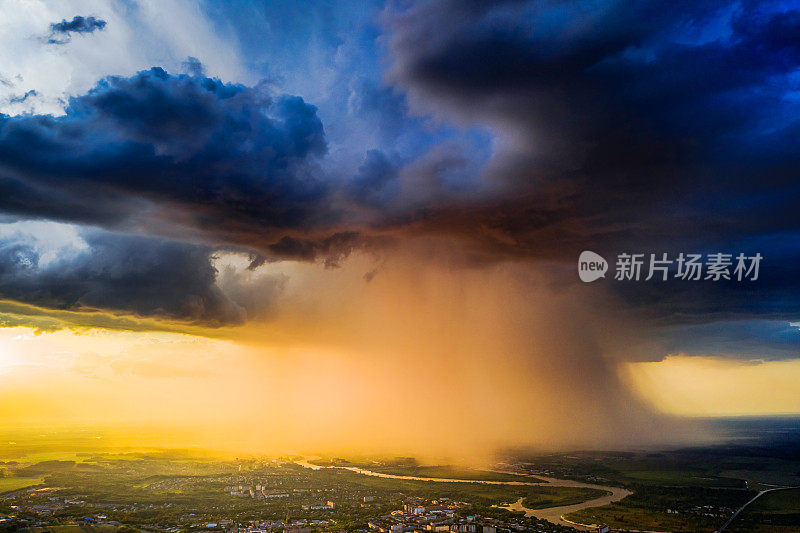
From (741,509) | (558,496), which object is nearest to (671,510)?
(741,509)

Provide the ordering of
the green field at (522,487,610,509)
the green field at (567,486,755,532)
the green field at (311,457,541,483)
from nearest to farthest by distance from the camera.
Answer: the green field at (567,486,755,532), the green field at (522,487,610,509), the green field at (311,457,541,483)

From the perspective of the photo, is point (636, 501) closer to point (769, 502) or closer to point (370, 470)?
point (769, 502)

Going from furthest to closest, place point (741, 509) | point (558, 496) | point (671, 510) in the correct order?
point (558, 496)
point (671, 510)
point (741, 509)

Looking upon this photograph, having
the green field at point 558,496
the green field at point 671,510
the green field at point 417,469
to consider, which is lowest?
the green field at point 417,469

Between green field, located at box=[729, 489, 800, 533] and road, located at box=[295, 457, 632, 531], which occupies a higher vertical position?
green field, located at box=[729, 489, 800, 533]

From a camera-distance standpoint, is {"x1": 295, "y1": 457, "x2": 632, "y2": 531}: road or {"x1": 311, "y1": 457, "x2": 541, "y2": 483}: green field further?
{"x1": 311, "y1": 457, "x2": 541, "y2": 483}: green field

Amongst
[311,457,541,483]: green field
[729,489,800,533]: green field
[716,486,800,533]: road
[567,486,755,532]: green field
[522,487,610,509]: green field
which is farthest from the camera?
[311,457,541,483]: green field

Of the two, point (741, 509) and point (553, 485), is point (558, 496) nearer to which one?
point (553, 485)

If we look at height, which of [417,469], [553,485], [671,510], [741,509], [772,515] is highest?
[772,515]

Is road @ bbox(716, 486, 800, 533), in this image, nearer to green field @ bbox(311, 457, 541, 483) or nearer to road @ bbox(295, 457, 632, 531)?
road @ bbox(295, 457, 632, 531)

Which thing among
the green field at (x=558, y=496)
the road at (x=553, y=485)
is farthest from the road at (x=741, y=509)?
the green field at (x=558, y=496)

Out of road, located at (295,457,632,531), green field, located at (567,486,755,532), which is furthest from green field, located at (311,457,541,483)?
green field, located at (567,486,755,532)

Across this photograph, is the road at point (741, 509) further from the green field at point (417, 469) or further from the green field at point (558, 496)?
the green field at point (417, 469)
